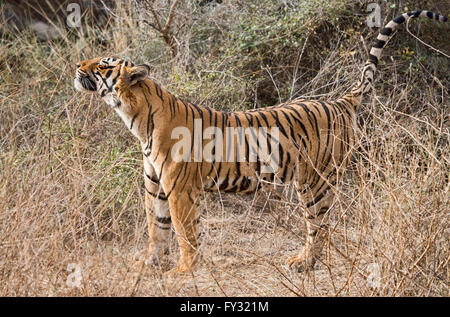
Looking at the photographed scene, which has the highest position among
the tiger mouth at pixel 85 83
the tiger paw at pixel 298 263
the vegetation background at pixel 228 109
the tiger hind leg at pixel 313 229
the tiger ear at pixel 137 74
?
the tiger ear at pixel 137 74

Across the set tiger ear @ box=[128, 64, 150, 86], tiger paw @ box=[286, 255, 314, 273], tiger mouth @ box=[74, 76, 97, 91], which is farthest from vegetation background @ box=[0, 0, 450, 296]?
tiger ear @ box=[128, 64, 150, 86]

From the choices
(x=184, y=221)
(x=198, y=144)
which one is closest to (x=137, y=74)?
(x=198, y=144)

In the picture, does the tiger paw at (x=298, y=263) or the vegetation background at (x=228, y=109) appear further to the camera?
the tiger paw at (x=298, y=263)

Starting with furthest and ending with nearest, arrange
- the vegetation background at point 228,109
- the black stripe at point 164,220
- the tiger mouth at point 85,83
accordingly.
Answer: the black stripe at point 164,220 < the tiger mouth at point 85,83 < the vegetation background at point 228,109

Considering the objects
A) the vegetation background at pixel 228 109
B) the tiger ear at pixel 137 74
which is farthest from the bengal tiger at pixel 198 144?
the vegetation background at pixel 228 109

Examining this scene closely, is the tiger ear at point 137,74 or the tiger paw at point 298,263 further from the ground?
the tiger ear at point 137,74

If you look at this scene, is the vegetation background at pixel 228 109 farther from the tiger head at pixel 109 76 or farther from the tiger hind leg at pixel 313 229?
the tiger head at pixel 109 76

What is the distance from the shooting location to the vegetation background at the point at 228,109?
331 centimetres

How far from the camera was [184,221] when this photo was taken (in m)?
3.97

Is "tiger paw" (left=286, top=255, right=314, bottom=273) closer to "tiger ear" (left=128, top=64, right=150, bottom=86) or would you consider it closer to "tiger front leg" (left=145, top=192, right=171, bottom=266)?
"tiger front leg" (left=145, top=192, right=171, bottom=266)

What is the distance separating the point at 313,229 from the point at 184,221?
3.32 feet

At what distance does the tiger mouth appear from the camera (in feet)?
13.9

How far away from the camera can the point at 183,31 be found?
700cm
